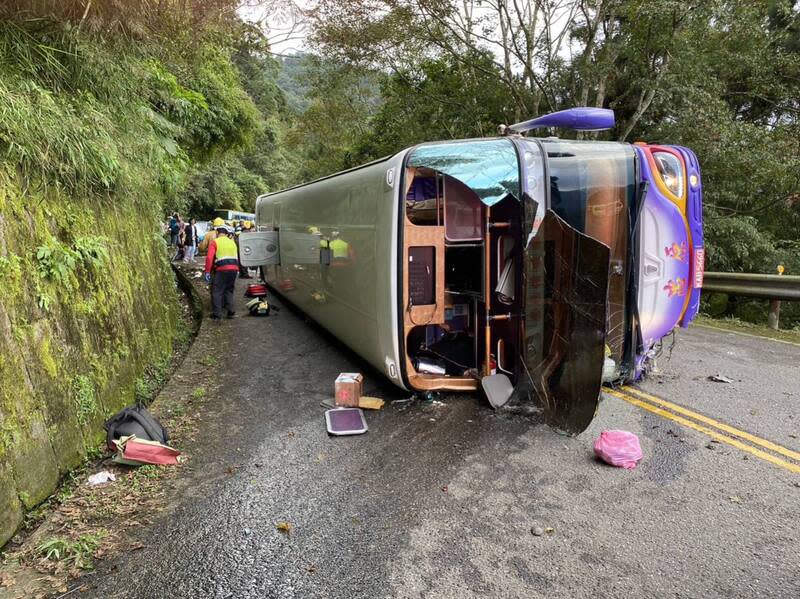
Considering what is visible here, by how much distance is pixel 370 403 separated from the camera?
16.4 feet

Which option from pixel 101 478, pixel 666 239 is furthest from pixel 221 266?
pixel 666 239

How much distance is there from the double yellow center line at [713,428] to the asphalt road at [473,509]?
7 centimetres

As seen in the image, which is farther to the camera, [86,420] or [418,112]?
[418,112]

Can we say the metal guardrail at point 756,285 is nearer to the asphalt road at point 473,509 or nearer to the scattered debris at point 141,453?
the asphalt road at point 473,509

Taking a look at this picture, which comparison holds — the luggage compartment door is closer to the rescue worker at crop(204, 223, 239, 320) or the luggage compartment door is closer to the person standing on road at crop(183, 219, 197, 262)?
the rescue worker at crop(204, 223, 239, 320)

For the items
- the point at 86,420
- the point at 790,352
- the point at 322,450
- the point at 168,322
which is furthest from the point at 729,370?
the point at 168,322

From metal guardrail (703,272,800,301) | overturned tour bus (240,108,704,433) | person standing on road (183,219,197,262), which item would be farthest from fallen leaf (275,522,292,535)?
person standing on road (183,219,197,262)

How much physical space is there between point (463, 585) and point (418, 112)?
15.0 metres

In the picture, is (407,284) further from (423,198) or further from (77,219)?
(77,219)

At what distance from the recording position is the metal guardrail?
7348mm

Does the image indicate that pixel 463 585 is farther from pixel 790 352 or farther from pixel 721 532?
pixel 790 352

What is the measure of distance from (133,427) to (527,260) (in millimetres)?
3522

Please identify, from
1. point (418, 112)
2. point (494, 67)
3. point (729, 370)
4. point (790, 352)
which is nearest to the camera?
point (729, 370)

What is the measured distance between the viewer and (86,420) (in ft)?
12.9
